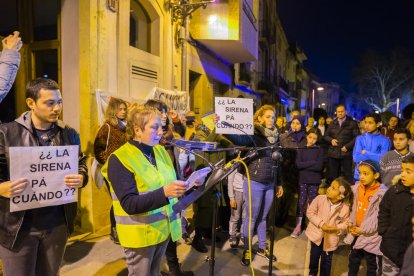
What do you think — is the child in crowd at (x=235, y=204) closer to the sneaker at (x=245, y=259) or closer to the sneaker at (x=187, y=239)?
the sneaker at (x=245, y=259)

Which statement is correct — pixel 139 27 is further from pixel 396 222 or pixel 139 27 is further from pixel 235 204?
pixel 396 222

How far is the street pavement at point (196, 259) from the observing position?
429 cm

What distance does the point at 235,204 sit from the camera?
5.01 metres

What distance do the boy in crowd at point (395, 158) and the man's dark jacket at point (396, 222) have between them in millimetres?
1545

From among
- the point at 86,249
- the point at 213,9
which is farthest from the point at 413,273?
the point at 213,9

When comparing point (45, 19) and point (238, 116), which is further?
point (45, 19)

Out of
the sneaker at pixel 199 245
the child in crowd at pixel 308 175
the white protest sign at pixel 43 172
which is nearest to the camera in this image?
the white protest sign at pixel 43 172

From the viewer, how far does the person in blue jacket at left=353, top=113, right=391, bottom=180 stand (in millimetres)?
5652

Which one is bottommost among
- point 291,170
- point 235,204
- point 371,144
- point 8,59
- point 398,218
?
point 235,204

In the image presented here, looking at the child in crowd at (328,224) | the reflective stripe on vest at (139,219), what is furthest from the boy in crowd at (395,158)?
the reflective stripe on vest at (139,219)

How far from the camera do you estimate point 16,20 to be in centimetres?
607

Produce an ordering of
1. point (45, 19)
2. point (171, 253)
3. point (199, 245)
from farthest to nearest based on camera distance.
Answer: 1. point (45, 19)
2. point (199, 245)
3. point (171, 253)

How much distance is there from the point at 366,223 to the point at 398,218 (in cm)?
61

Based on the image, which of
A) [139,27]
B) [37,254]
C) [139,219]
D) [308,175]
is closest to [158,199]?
[139,219]
